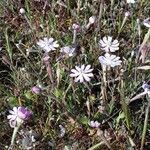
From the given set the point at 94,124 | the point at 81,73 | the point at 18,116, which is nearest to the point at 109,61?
the point at 81,73

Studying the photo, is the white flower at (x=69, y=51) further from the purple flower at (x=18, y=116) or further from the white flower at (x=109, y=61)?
the purple flower at (x=18, y=116)

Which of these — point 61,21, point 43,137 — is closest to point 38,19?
point 61,21

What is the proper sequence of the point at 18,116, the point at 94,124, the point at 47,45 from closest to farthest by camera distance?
the point at 18,116 → the point at 94,124 → the point at 47,45

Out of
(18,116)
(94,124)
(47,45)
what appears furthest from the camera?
(47,45)

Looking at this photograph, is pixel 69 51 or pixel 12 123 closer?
pixel 12 123

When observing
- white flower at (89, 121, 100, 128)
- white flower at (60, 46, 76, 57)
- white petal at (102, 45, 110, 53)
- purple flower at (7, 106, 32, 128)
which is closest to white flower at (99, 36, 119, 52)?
white petal at (102, 45, 110, 53)

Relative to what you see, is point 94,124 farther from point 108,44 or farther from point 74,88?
point 108,44
